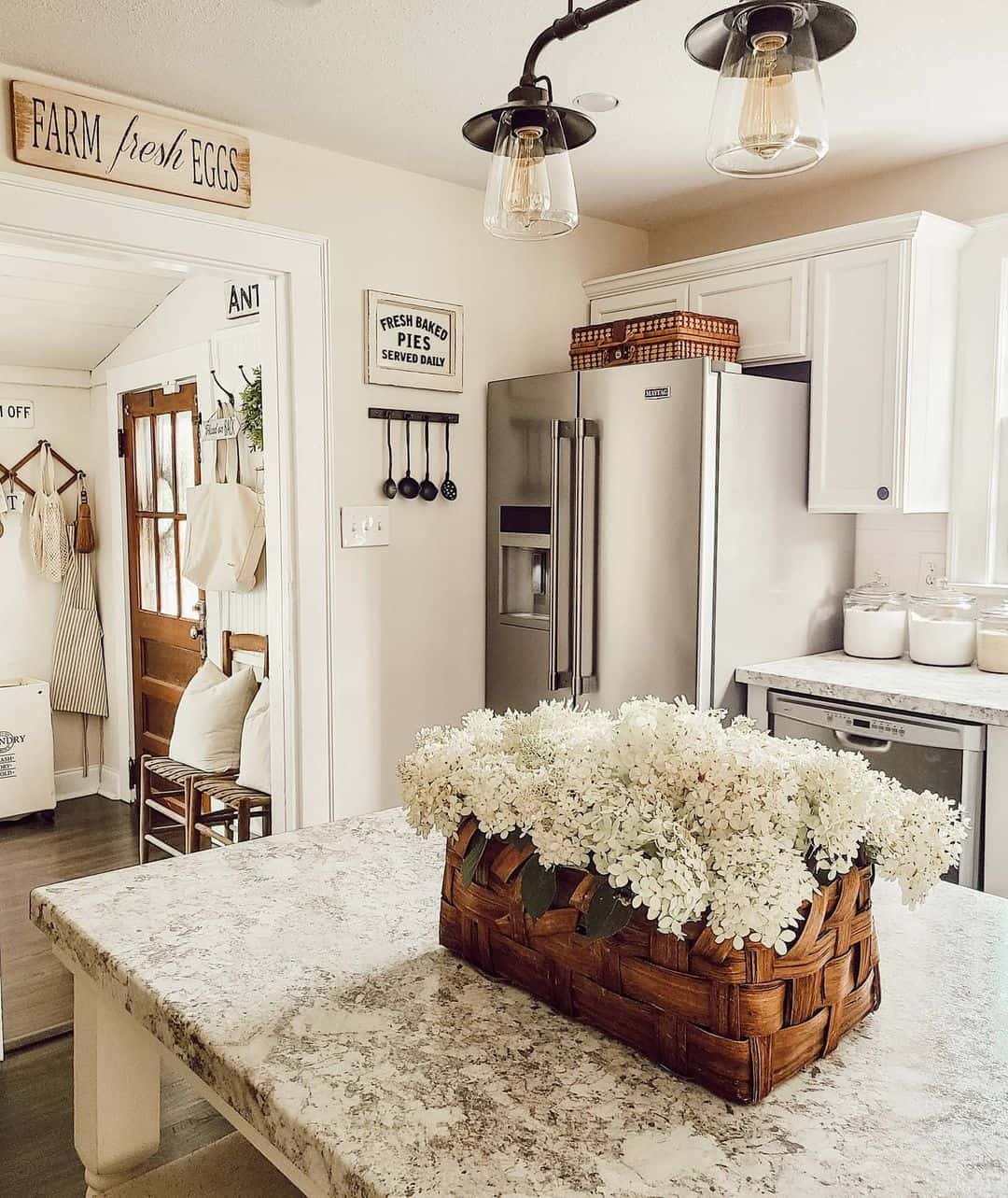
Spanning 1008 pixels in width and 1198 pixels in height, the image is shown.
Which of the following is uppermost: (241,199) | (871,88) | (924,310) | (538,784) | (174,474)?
(871,88)

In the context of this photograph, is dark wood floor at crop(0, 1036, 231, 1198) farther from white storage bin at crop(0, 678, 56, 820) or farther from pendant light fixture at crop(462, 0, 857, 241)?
white storage bin at crop(0, 678, 56, 820)

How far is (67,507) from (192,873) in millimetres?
4030

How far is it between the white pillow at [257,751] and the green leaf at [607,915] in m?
2.77

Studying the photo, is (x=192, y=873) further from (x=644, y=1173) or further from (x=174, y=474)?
(x=174, y=474)

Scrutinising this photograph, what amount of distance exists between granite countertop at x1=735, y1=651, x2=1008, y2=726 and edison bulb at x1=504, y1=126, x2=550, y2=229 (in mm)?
1827

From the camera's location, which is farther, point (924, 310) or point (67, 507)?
point (67, 507)

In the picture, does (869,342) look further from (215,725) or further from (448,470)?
(215,725)

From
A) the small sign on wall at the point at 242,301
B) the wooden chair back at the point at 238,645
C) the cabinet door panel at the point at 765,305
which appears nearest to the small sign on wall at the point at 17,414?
the small sign on wall at the point at 242,301

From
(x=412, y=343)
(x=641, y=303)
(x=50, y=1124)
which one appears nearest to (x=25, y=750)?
(x=50, y=1124)

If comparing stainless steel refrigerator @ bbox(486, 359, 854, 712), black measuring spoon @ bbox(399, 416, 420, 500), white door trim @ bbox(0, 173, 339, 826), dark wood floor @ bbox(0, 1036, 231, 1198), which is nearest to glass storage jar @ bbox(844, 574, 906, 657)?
stainless steel refrigerator @ bbox(486, 359, 854, 712)

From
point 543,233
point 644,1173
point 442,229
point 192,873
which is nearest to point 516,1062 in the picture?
point 644,1173

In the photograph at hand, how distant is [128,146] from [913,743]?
2507 millimetres

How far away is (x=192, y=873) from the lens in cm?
138

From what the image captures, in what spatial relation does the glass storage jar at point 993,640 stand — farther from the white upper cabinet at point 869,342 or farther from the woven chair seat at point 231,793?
the woven chair seat at point 231,793
